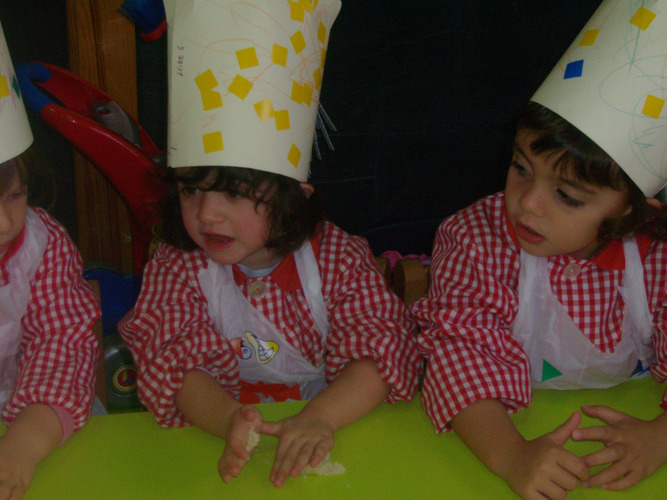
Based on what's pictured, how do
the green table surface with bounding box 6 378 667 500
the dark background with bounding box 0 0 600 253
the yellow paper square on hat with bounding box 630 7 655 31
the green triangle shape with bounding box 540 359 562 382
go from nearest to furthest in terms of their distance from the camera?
the green table surface with bounding box 6 378 667 500, the yellow paper square on hat with bounding box 630 7 655 31, the green triangle shape with bounding box 540 359 562 382, the dark background with bounding box 0 0 600 253

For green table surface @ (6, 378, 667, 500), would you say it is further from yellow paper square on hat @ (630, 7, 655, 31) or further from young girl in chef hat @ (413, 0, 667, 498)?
yellow paper square on hat @ (630, 7, 655, 31)

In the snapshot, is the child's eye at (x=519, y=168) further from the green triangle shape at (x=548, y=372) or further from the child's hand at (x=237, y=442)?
the child's hand at (x=237, y=442)

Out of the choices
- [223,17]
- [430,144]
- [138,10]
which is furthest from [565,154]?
[430,144]

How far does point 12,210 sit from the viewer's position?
873mm

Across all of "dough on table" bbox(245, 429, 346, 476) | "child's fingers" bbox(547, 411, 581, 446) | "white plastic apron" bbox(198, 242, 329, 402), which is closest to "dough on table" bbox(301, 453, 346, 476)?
"dough on table" bbox(245, 429, 346, 476)

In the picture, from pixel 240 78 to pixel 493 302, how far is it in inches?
18.4

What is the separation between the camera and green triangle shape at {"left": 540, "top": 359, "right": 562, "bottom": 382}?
1.01 metres

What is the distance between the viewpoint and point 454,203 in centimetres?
198

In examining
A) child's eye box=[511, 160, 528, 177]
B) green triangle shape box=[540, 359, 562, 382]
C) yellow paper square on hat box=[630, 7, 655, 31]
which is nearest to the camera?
yellow paper square on hat box=[630, 7, 655, 31]

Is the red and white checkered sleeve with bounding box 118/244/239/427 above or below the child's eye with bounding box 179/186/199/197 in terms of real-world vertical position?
below

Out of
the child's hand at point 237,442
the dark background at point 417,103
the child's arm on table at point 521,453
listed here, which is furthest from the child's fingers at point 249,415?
the dark background at point 417,103

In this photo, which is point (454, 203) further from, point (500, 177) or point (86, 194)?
point (86, 194)

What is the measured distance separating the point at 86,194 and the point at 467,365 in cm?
112

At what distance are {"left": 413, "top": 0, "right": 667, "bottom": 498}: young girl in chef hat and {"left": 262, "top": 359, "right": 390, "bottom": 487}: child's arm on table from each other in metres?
0.08
